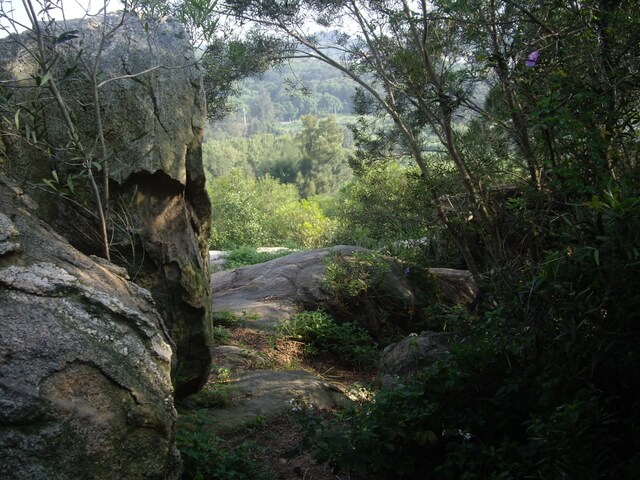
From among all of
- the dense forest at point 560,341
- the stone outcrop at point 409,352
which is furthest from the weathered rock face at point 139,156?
the stone outcrop at point 409,352

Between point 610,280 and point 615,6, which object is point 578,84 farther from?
point 610,280

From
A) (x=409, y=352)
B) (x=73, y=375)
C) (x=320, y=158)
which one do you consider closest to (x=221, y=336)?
(x=409, y=352)

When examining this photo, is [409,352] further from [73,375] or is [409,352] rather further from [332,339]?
[73,375]

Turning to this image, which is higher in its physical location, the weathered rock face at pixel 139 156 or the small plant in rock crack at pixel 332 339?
the weathered rock face at pixel 139 156

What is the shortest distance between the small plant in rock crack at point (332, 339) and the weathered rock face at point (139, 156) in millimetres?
3902

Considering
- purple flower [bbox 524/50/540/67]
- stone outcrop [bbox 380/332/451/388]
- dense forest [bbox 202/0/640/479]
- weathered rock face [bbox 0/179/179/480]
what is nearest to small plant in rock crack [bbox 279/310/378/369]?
stone outcrop [bbox 380/332/451/388]

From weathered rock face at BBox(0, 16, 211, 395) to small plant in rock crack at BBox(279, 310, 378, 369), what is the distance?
390 cm

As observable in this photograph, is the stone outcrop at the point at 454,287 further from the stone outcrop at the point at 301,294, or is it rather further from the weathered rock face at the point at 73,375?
the weathered rock face at the point at 73,375

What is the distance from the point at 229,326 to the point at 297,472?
15.9ft

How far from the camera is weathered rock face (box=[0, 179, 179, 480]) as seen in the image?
83.0 inches

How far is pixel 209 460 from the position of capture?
11.3ft

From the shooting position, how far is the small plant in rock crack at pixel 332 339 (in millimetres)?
8477

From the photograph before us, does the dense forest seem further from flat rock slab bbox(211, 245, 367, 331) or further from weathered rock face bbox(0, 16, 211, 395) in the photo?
flat rock slab bbox(211, 245, 367, 331)

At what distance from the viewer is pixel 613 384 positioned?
256 centimetres
